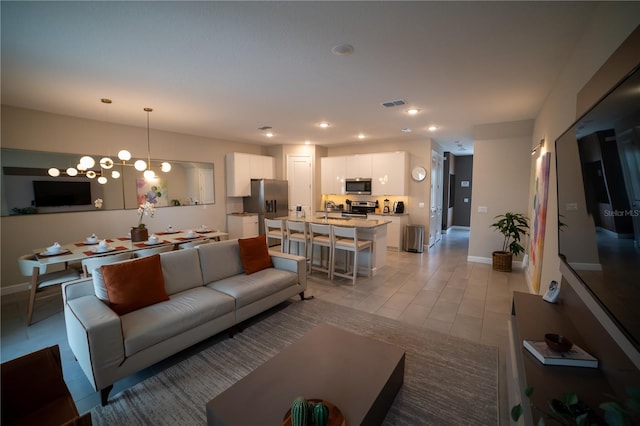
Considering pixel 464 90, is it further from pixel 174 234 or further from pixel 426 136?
pixel 174 234

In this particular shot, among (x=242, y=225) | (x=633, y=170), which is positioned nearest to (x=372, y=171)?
(x=242, y=225)

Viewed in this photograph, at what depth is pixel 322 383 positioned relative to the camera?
172 cm

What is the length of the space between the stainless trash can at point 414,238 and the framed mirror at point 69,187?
5.42 meters

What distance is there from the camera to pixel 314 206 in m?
7.93

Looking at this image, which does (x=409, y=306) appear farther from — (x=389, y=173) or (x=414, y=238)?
(x=389, y=173)

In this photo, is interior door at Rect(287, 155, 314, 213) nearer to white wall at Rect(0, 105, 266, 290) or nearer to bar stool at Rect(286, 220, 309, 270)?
white wall at Rect(0, 105, 266, 290)

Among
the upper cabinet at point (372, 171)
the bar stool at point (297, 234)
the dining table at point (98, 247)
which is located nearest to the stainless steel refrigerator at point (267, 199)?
the upper cabinet at point (372, 171)

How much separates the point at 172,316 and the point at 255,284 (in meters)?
0.93

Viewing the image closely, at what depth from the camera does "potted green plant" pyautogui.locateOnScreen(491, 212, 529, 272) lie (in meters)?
4.80

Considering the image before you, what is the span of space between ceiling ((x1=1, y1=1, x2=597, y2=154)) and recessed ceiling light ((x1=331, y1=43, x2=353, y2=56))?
0.05 metres

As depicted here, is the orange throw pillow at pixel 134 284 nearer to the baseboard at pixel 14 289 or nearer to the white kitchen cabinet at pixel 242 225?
the baseboard at pixel 14 289

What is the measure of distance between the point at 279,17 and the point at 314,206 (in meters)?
6.08

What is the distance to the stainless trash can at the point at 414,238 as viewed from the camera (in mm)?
6531

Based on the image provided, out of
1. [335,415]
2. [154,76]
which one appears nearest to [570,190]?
[335,415]
